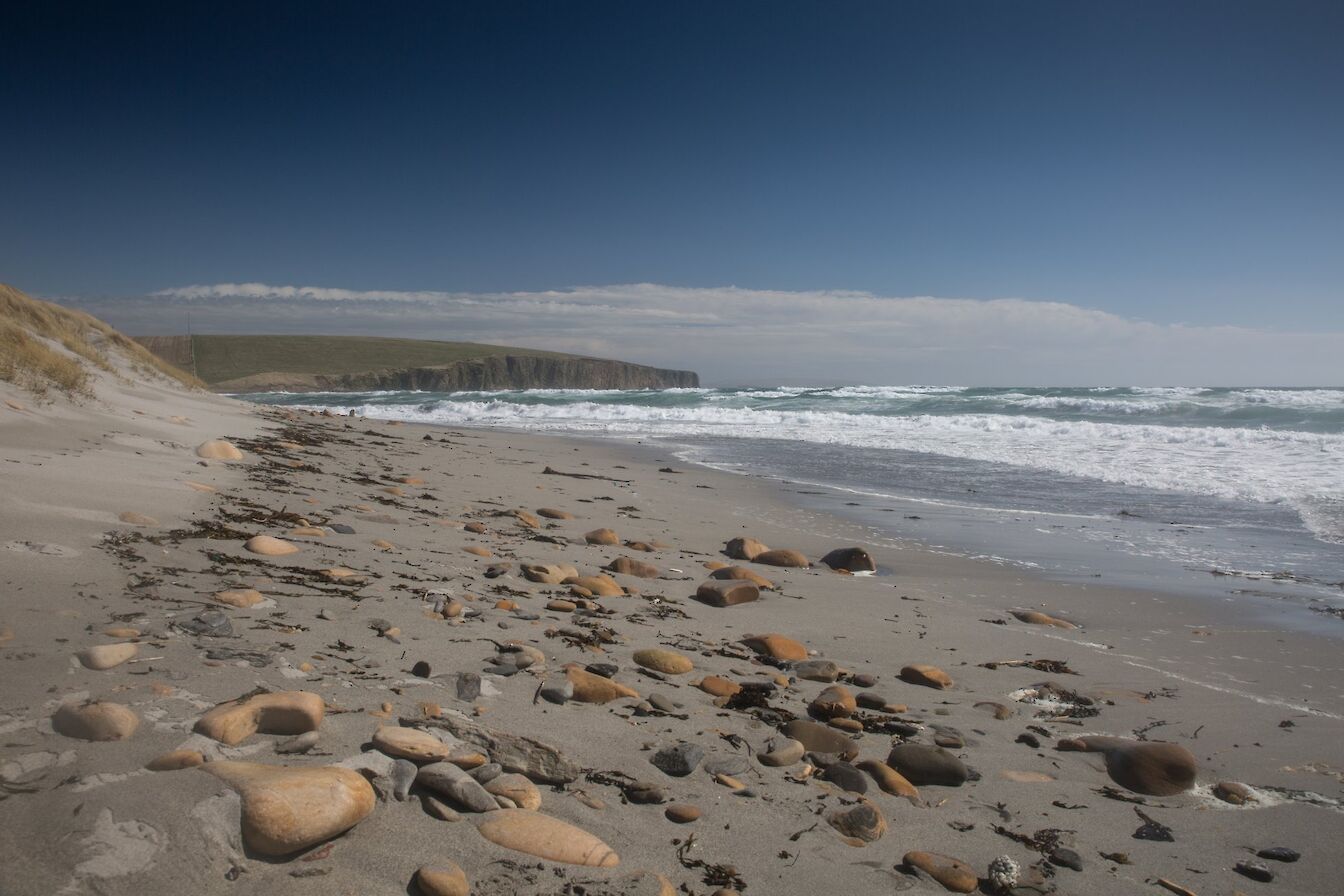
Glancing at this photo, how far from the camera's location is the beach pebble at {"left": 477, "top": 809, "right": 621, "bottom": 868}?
1.77 meters

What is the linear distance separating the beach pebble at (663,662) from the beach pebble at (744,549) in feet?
9.70

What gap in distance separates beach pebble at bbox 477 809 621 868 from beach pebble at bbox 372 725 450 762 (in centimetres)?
27

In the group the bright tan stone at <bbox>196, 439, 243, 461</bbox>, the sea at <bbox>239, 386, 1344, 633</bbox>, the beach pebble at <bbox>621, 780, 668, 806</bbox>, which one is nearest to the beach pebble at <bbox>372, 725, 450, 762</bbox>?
the beach pebble at <bbox>621, 780, 668, 806</bbox>

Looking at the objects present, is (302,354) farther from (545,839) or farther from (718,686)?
(545,839)

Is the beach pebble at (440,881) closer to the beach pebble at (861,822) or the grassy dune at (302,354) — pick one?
the beach pebble at (861,822)

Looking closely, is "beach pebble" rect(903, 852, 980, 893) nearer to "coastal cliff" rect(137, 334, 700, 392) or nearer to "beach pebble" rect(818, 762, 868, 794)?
"beach pebble" rect(818, 762, 868, 794)

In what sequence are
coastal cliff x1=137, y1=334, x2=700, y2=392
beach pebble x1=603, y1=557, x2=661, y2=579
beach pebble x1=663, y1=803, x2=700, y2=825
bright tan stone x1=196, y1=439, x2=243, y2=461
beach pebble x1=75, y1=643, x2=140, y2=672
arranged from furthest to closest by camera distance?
1. coastal cliff x1=137, y1=334, x2=700, y2=392
2. bright tan stone x1=196, y1=439, x2=243, y2=461
3. beach pebble x1=603, y1=557, x2=661, y2=579
4. beach pebble x1=75, y1=643, x2=140, y2=672
5. beach pebble x1=663, y1=803, x2=700, y2=825

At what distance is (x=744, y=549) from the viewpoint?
629 centimetres

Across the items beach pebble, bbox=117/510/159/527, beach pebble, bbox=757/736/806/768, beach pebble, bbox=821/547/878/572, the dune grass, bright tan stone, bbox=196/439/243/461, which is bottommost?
beach pebble, bbox=821/547/878/572

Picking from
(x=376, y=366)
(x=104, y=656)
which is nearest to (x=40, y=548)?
(x=104, y=656)

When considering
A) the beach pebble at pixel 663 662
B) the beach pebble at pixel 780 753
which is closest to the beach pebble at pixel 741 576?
the beach pebble at pixel 663 662

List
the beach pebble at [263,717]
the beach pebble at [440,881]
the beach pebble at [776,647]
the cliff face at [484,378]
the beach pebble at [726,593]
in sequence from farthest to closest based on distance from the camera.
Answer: the cliff face at [484,378], the beach pebble at [726,593], the beach pebble at [776,647], the beach pebble at [263,717], the beach pebble at [440,881]

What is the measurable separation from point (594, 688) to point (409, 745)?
2.90 feet

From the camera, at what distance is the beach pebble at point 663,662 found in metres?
3.25
